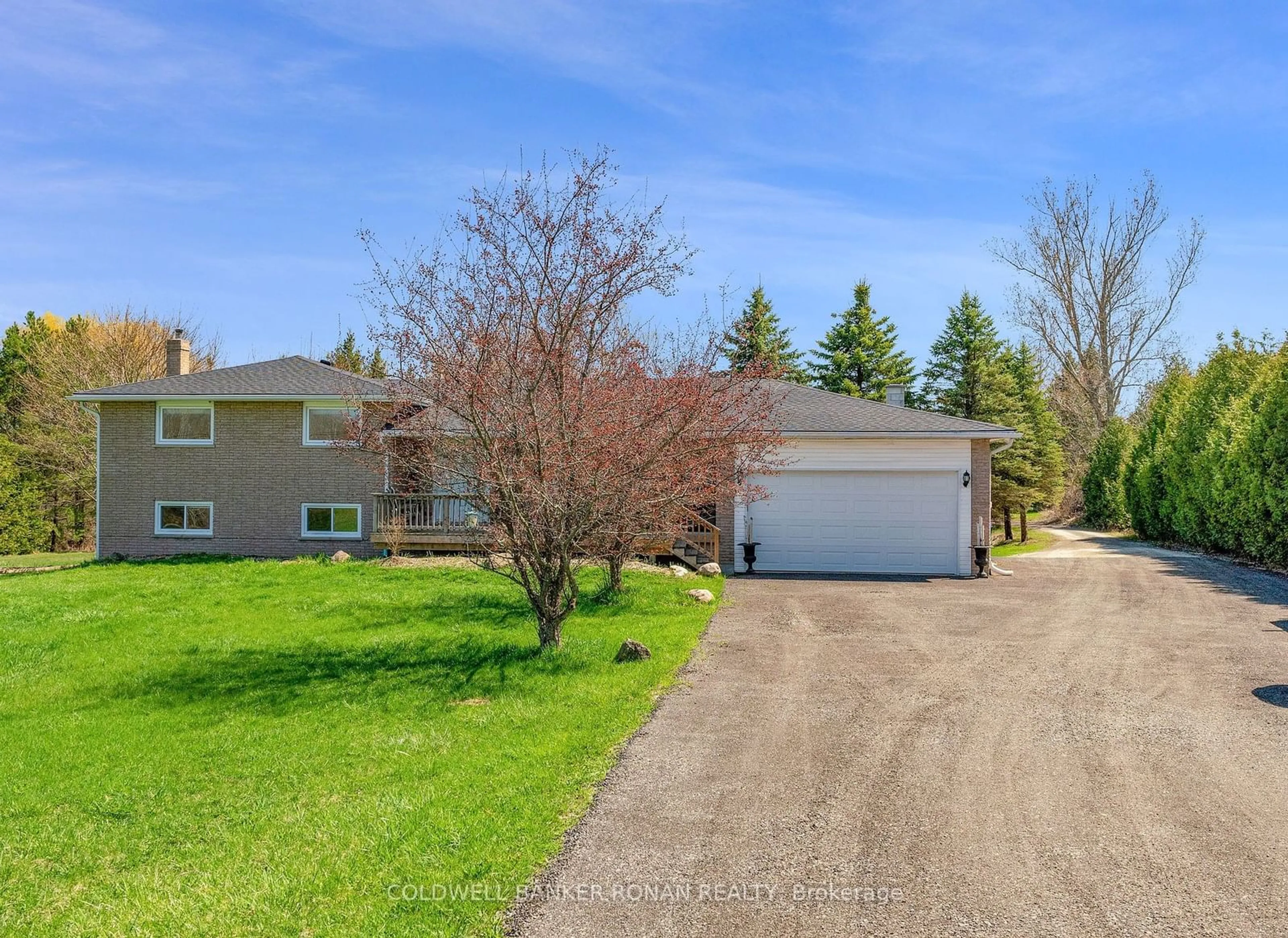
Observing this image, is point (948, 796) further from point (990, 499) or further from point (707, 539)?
point (990, 499)

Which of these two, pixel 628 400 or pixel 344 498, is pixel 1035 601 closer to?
pixel 628 400

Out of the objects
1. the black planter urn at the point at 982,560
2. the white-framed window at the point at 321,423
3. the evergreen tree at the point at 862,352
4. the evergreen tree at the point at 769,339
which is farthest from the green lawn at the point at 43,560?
the evergreen tree at the point at 862,352

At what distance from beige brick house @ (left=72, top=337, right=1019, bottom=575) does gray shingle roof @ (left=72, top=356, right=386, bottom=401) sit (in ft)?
0.17

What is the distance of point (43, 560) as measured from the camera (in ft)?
72.7

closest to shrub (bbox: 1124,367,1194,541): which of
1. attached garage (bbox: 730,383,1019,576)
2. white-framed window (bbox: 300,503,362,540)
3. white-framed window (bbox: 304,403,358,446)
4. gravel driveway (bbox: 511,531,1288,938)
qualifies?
attached garage (bbox: 730,383,1019,576)

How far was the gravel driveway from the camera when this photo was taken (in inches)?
153

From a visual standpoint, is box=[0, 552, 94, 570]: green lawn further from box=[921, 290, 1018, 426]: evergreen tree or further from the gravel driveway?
box=[921, 290, 1018, 426]: evergreen tree

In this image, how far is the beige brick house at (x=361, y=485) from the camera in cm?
1698

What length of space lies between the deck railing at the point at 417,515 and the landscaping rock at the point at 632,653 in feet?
31.1

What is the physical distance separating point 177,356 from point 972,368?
81.6 feet

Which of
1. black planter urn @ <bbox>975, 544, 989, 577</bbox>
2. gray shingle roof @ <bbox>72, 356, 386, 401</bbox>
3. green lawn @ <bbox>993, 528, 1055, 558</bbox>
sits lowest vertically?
green lawn @ <bbox>993, 528, 1055, 558</bbox>

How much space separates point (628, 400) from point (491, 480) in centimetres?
177

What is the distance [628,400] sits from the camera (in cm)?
915

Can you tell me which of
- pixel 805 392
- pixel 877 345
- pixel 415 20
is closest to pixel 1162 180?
pixel 877 345
